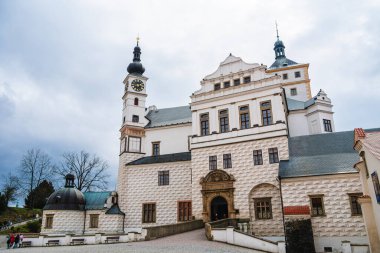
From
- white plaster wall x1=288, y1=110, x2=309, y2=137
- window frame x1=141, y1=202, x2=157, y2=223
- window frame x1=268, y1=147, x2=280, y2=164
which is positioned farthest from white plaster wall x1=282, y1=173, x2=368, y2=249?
window frame x1=141, y1=202, x2=157, y2=223

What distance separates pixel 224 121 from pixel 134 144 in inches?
422

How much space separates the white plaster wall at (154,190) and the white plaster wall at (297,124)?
1098cm

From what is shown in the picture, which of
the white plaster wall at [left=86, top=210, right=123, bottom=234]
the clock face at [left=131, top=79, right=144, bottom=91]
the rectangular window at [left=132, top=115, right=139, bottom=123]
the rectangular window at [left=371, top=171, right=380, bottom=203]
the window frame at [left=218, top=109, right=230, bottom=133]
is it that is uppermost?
the clock face at [left=131, top=79, right=144, bottom=91]

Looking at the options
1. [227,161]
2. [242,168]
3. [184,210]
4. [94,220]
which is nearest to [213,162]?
[227,161]

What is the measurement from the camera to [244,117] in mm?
24047

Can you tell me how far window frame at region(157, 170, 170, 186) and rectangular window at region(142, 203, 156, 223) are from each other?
2093mm

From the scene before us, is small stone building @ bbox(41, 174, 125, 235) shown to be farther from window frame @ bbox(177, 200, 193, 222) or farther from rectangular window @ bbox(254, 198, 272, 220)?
rectangular window @ bbox(254, 198, 272, 220)

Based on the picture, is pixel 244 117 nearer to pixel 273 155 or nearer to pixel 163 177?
pixel 273 155

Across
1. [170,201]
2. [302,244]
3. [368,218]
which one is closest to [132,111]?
[170,201]

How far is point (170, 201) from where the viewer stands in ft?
86.8

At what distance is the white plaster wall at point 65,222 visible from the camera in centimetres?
2702

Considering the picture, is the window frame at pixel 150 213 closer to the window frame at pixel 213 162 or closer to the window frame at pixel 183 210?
the window frame at pixel 183 210

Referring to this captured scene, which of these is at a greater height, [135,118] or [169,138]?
[135,118]

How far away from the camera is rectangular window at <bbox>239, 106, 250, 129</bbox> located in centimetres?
2379
